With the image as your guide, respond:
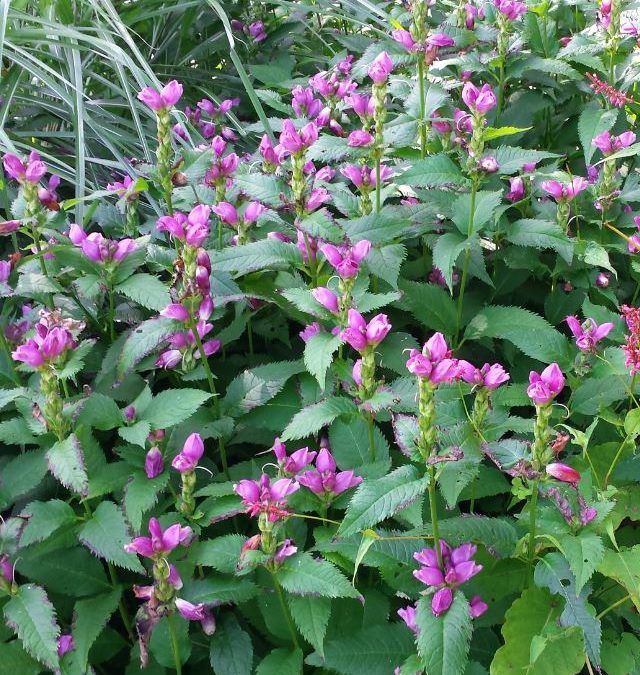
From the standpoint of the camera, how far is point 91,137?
271 centimetres

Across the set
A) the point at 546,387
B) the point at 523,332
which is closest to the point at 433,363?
the point at 546,387

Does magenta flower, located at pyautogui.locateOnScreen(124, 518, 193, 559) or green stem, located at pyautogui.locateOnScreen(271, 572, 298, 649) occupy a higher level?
magenta flower, located at pyautogui.locateOnScreen(124, 518, 193, 559)

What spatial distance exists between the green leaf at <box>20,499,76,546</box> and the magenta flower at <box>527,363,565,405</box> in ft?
2.65

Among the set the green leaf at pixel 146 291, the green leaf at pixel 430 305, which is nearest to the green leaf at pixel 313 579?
the green leaf at pixel 146 291

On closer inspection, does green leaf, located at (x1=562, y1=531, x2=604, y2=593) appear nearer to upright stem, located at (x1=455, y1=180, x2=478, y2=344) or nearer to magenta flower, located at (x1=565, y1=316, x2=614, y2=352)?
magenta flower, located at (x1=565, y1=316, x2=614, y2=352)

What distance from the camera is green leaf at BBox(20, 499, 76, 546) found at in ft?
4.20

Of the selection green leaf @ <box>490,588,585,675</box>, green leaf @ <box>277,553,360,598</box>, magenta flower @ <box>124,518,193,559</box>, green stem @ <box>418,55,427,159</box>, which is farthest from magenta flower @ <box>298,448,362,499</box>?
green stem @ <box>418,55,427,159</box>

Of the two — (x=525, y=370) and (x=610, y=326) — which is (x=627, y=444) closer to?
(x=610, y=326)

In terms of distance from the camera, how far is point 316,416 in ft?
4.36

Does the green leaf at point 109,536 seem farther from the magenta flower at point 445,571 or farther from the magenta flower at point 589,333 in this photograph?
the magenta flower at point 589,333

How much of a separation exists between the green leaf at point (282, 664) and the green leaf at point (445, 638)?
0.25m

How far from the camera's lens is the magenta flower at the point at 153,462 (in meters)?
1.35

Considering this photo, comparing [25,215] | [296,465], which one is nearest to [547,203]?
[296,465]

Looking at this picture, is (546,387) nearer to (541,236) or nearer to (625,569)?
(625,569)
